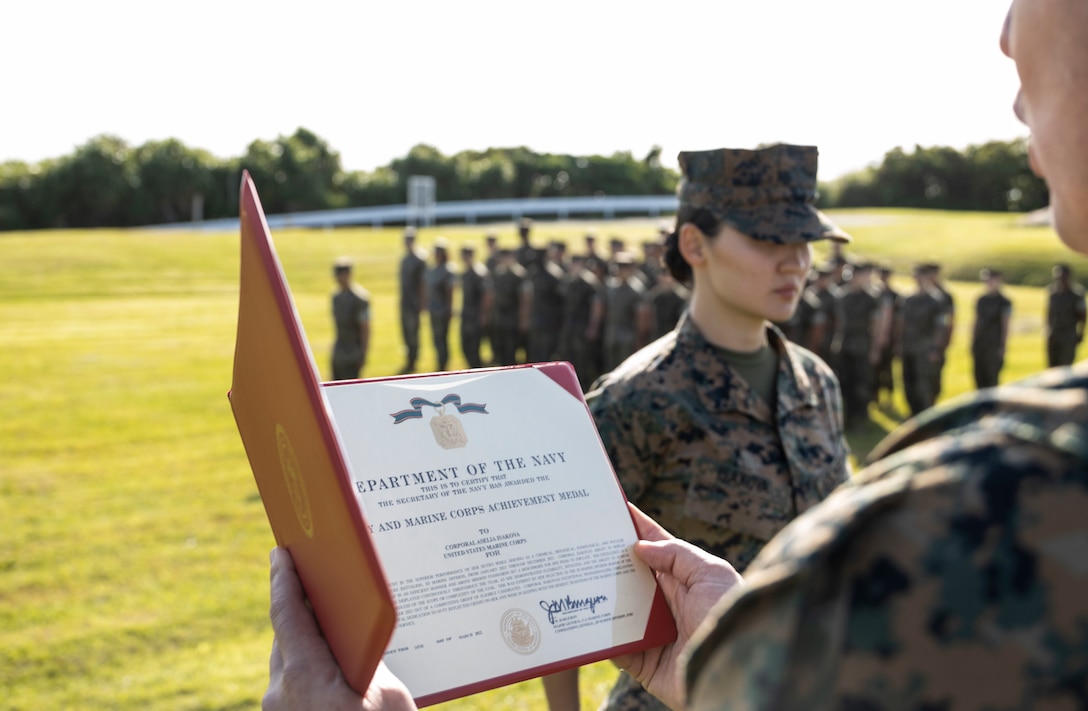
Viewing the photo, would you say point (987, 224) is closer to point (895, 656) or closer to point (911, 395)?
point (911, 395)

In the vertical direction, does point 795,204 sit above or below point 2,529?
above

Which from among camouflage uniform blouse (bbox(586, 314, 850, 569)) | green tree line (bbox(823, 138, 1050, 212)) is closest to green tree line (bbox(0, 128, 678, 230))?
green tree line (bbox(823, 138, 1050, 212))

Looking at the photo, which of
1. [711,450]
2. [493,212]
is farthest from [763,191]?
[493,212]

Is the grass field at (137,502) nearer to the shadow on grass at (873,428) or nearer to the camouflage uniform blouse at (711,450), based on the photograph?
the shadow on grass at (873,428)

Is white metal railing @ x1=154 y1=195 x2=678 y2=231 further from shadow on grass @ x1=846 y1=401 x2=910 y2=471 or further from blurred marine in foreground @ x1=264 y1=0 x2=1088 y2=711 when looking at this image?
blurred marine in foreground @ x1=264 y1=0 x2=1088 y2=711

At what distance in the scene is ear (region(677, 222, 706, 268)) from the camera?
278 cm

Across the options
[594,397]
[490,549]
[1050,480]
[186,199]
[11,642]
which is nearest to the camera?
[1050,480]

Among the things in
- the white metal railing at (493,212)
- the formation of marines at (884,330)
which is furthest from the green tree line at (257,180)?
the formation of marines at (884,330)

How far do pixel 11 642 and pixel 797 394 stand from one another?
4831 mm

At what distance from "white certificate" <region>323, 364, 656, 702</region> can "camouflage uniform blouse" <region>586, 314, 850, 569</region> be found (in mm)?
893

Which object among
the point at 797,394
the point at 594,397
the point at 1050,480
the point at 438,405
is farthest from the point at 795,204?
the point at 1050,480

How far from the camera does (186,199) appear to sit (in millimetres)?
59156

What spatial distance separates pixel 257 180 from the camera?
55594 mm
